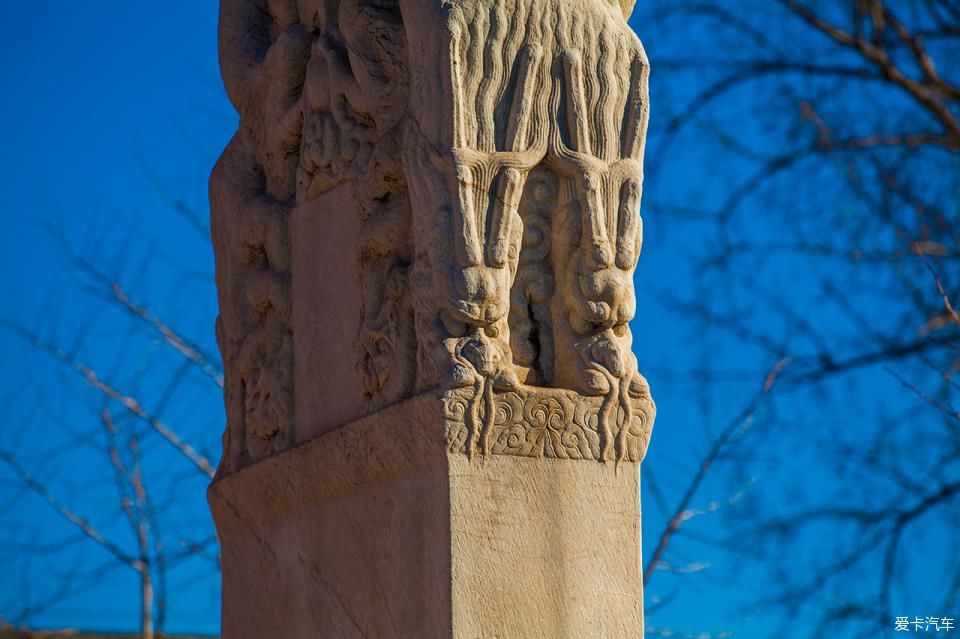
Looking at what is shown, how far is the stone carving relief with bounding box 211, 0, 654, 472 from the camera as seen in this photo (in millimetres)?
5305

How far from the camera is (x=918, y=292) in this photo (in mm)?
8477

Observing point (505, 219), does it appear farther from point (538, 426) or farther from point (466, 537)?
point (466, 537)

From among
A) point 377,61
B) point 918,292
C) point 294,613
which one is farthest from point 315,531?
point 918,292

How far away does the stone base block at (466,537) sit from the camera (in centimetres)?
520

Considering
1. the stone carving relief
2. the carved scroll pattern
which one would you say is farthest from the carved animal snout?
the carved scroll pattern

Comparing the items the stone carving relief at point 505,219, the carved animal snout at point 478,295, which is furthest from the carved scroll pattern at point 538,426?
the carved animal snout at point 478,295

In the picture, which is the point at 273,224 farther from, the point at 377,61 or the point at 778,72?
the point at 778,72

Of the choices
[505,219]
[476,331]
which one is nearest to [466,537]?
[476,331]

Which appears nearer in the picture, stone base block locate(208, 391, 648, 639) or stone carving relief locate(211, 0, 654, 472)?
stone base block locate(208, 391, 648, 639)

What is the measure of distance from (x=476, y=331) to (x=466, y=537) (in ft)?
1.79

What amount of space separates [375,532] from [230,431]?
3.46ft

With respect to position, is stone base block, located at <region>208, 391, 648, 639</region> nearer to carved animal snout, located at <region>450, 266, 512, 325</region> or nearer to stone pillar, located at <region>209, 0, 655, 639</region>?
stone pillar, located at <region>209, 0, 655, 639</region>

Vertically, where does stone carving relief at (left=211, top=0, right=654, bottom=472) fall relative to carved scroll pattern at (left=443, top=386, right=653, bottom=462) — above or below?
above

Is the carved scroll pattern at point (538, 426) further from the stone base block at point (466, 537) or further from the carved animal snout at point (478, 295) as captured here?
the carved animal snout at point (478, 295)
